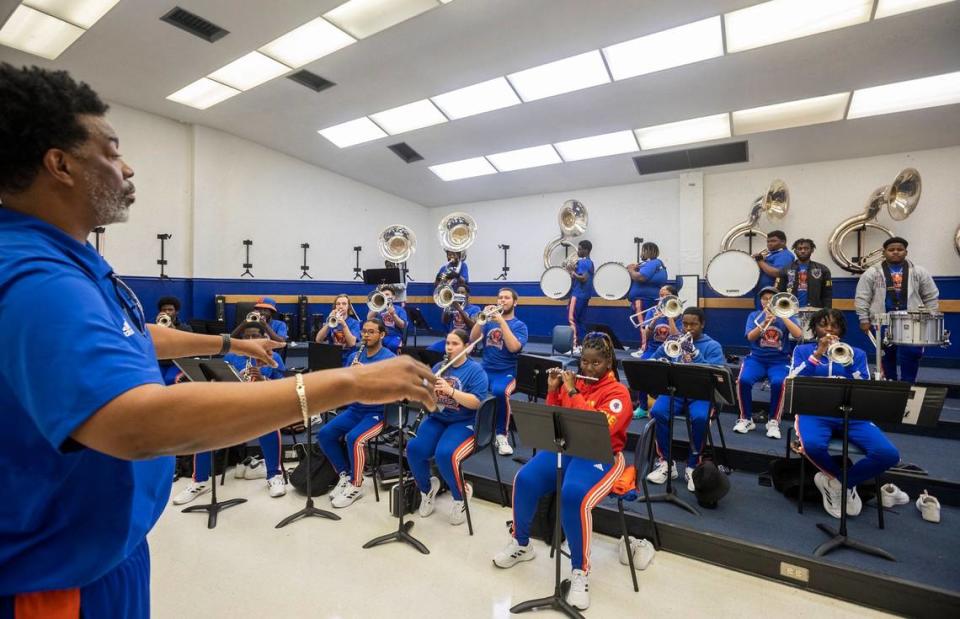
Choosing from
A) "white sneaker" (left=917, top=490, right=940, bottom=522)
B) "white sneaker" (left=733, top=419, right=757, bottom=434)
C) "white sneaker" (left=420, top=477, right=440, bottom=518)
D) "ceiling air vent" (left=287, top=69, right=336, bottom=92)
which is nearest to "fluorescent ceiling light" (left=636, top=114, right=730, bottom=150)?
"white sneaker" (left=733, top=419, right=757, bottom=434)

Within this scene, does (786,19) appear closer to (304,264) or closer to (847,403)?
(847,403)

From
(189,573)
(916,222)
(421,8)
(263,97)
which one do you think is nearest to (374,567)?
(189,573)

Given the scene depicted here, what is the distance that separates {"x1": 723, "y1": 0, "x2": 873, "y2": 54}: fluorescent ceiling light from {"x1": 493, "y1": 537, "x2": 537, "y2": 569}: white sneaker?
19.5 feet

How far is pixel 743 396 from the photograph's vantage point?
5.18 metres

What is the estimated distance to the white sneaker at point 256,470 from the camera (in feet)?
16.5

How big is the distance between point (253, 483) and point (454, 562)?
2.71 meters

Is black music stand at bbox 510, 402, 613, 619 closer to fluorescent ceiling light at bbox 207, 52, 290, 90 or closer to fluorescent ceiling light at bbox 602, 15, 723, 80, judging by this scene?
fluorescent ceiling light at bbox 602, 15, 723, 80

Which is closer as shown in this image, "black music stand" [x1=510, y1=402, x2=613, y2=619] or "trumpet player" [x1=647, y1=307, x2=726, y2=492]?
"black music stand" [x1=510, y1=402, x2=613, y2=619]

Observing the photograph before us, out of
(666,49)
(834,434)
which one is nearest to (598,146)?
(666,49)

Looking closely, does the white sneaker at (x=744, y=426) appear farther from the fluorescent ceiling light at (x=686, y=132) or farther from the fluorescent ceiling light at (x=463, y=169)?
the fluorescent ceiling light at (x=463, y=169)

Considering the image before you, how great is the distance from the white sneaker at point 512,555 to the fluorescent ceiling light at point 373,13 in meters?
5.70

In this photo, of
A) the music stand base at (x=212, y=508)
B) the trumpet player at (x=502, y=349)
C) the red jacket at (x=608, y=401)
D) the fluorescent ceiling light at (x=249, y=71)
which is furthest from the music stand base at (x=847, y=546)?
the fluorescent ceiling light at (x=249, y=71)

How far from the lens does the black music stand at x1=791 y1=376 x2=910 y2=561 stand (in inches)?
117

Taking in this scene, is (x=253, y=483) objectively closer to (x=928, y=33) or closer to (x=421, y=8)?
(x=421, y=8)
